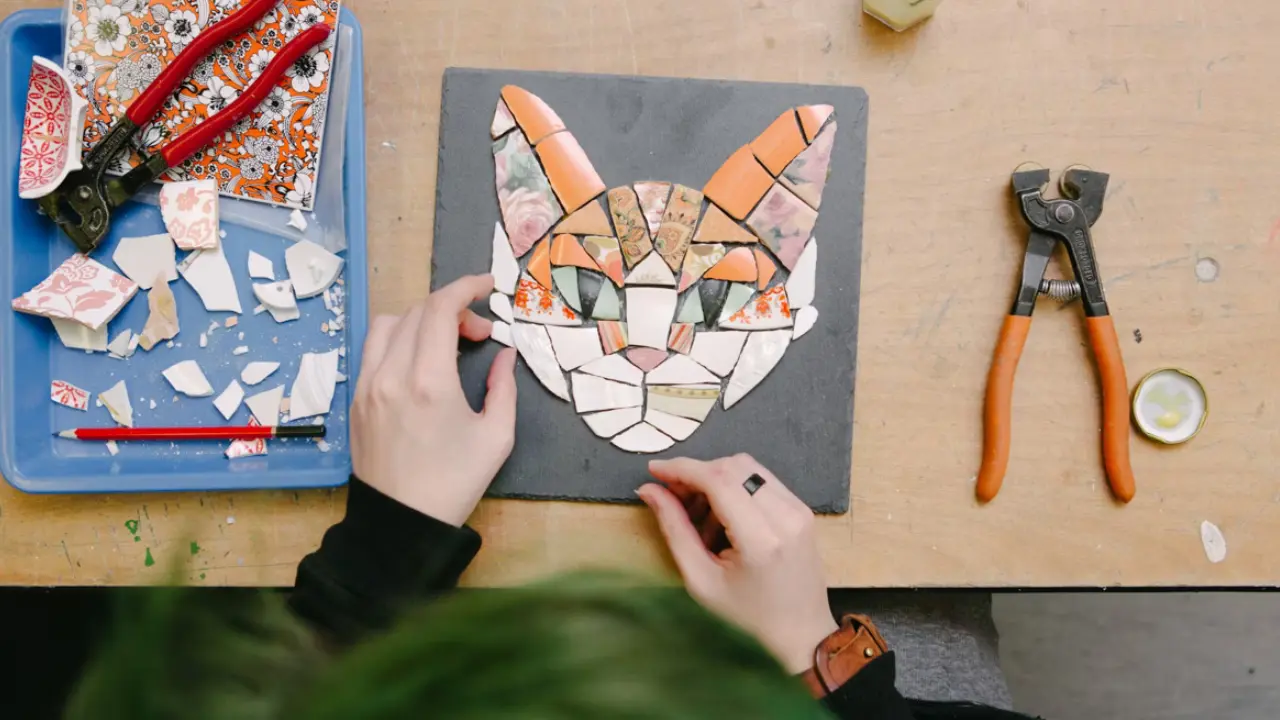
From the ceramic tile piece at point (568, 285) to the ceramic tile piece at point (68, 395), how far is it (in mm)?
414

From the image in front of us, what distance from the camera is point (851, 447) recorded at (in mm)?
709

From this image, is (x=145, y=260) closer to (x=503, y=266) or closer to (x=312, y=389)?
(x=312, y=389)

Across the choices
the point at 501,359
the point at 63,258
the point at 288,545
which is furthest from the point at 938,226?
the point at 63,258

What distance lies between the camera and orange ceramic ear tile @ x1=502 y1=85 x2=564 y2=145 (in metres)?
0.70

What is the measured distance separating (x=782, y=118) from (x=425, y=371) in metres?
0.38

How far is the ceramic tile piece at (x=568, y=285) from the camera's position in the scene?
704 millimetres

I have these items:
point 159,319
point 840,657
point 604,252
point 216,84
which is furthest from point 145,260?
point 840,657

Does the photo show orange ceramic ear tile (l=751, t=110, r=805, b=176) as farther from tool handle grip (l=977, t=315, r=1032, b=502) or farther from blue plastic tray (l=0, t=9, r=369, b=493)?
blue plastic tray (l=0, t=9, r=369, b=493)

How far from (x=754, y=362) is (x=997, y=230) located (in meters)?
0.25

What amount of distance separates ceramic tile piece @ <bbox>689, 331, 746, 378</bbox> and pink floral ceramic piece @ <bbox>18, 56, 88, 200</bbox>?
1.76 feet

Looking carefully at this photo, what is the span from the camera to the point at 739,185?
707 mm

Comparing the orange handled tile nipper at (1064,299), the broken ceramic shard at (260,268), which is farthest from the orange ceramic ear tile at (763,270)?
the broken ceramic shard at (260,268)

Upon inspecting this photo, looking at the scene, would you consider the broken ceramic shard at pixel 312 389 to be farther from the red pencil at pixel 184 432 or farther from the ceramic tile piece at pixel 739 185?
the ceramic tile piece at pixel 739 185

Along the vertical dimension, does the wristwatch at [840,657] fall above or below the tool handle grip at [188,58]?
below
